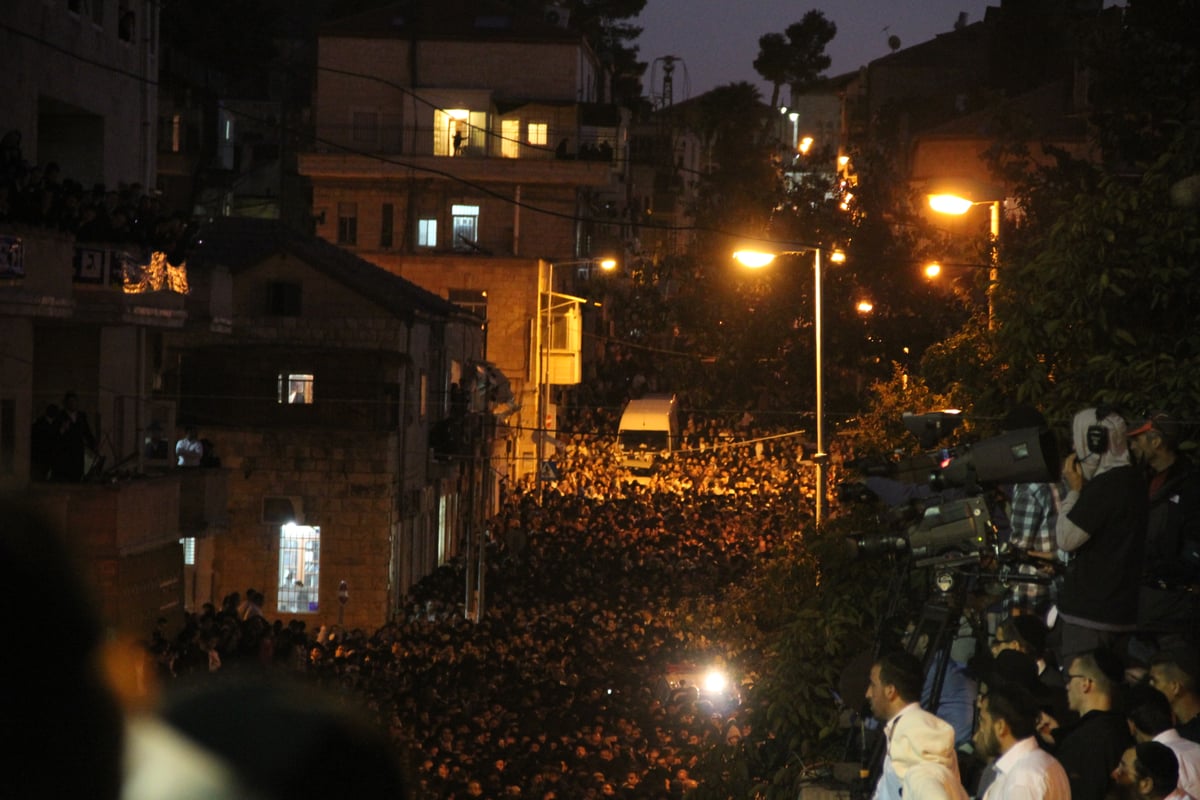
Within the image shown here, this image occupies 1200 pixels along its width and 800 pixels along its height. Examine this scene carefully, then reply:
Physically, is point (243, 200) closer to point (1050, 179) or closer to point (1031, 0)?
point (1031, 0)

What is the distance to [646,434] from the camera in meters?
45.9

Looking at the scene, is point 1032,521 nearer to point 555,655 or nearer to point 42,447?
point 42,447

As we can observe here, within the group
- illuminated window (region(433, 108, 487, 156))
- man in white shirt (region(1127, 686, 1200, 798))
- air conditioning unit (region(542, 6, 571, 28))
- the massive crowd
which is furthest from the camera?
air conditioning unit (region(542, 6, 571, 28))

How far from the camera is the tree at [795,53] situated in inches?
4050

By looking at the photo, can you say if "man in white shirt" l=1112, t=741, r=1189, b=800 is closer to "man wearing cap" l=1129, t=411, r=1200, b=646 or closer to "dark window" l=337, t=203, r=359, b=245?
"man wearing cap" l=1129, t=411, r=1200, b=646

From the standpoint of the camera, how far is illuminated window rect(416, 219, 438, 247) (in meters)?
52.2

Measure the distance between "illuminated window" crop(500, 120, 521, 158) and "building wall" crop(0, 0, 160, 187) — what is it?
2746 centimetres

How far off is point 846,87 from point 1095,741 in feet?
305

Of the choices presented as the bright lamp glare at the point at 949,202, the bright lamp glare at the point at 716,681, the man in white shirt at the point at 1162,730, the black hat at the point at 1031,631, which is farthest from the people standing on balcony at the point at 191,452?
the man in white shirt at the point at 1162,730

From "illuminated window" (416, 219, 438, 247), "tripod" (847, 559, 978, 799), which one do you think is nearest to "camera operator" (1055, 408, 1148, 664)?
"tripod" (847, 559, 978, 799)

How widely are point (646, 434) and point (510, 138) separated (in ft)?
39.3

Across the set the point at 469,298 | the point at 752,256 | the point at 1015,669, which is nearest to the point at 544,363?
the point at 469,298

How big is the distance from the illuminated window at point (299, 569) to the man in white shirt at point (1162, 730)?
2684cm

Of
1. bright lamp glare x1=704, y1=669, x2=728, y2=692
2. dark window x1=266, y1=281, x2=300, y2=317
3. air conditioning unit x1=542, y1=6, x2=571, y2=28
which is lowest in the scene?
bright lamp glare x1=704, y1=669, x2=728, y2=692
